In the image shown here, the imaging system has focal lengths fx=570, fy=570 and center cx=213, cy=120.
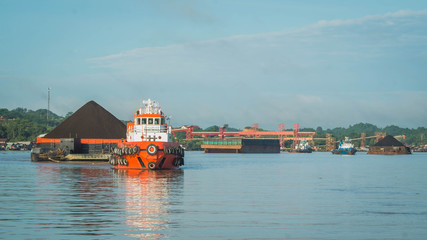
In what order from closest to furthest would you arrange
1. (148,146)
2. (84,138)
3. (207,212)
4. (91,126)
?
(207,212) < (148,146) < (84,138) < (91,126)

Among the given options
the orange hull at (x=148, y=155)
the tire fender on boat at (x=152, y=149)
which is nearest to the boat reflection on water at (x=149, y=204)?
the tire fender on boat at (x=152, y=149)

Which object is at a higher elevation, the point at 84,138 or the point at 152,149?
the point at 84,138

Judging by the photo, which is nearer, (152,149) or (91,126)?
(152,149)

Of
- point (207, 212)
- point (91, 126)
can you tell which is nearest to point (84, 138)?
point (91, 126)

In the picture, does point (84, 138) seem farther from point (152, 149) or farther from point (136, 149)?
point (152, 149)

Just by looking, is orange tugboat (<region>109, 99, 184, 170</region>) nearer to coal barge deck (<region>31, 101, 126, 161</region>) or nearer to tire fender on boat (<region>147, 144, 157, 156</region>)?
tire fender on boat (<region>147, 144, 157, 156</region>)

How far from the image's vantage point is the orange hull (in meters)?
55.5

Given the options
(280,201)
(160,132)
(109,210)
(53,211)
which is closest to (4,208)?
(53,211)

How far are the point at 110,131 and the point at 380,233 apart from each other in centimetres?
8506

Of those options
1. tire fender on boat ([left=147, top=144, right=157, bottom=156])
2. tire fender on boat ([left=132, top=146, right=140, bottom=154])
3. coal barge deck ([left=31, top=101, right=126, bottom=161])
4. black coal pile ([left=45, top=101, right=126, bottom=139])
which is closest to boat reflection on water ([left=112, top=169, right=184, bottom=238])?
tire fender on boat ([left=147, top=144, right=157, bottom=156])

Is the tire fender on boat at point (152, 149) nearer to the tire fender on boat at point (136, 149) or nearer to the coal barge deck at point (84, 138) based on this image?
the tire fender on boat at point (136, 149)

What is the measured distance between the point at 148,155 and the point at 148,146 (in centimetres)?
114

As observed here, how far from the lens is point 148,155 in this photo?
5566cm

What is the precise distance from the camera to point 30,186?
39.0 meters
